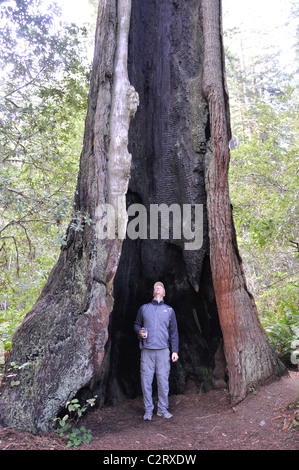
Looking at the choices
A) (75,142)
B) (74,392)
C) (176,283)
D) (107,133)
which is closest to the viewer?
(74,392)

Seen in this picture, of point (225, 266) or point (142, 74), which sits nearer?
point (225, 266)

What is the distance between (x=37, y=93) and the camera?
6801 mm

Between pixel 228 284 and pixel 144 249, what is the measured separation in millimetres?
1458

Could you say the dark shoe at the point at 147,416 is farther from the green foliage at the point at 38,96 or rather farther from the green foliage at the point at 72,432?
the green foliage at the point at 38,96

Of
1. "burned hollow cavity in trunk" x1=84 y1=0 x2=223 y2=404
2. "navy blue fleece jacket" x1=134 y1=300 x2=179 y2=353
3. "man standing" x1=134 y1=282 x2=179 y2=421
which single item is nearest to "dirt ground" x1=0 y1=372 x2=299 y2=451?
"man standing" x1=134 y1=282 x2=179 y2=421

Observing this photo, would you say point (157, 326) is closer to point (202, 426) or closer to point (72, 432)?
point (202, 426)

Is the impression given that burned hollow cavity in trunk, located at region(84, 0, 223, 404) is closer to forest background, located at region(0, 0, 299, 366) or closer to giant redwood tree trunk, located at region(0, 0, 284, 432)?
giant redwood tree trunk, located at region(0, 0, 284, 432)

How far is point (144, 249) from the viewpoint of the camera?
18.2 feet

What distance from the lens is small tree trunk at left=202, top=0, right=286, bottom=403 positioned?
14.9 ft

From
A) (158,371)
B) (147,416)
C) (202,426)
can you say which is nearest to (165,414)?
(147,416)

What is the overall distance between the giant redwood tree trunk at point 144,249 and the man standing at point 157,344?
19.1 inches
